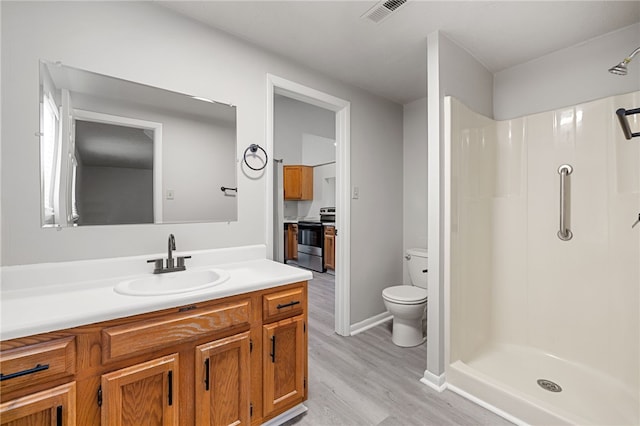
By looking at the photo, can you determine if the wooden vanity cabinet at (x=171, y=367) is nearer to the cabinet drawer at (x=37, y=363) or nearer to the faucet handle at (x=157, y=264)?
the cabinet drawer at (x=37, y=363)

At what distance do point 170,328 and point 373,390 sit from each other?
137cm

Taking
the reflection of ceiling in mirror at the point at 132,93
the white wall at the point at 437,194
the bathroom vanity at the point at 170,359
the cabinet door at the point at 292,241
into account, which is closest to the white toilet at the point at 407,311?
the white wall at the point at 437,194

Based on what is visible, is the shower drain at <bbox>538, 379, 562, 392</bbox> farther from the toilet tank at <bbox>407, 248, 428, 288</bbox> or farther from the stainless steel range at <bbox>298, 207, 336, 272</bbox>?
the stainless steel range at <bbox>298, 207, 336, 272</bbox>

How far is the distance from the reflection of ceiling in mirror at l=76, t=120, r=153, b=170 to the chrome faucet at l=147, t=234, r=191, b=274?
0.47 m

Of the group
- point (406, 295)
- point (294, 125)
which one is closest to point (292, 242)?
point (294, 125)

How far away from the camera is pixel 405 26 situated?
1840 mm

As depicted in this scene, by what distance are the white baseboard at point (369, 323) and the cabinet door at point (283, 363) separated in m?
1.16

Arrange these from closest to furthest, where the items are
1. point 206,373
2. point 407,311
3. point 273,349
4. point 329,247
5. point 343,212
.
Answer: point 206,373, point 273,349, point 407,311, point 343,212, point 329,247

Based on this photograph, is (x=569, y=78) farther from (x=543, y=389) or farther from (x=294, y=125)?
(x=294, y=125)

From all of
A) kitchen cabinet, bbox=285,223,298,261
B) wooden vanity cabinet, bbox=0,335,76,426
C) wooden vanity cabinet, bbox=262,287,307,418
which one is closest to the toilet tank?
wooden vanity cabinet, bbox=262,287,307,418

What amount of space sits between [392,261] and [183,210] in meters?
2.17

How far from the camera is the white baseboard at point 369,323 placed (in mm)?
2686

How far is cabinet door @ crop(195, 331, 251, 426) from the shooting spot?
4.07 feet

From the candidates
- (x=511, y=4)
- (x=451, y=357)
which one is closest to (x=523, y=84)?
(x=511, y=4)
